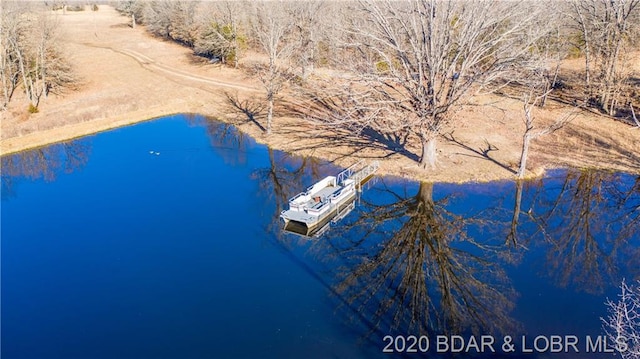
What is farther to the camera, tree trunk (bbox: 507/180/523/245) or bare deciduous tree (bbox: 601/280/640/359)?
tree trunk (bbox: 507/180/523/245)

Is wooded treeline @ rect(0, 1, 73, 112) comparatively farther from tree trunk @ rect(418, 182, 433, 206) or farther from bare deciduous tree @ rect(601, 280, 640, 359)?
bare deciduous tree @ rect(601, 280, 640, 359)

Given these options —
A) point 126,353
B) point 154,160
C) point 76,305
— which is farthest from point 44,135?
point 126,353

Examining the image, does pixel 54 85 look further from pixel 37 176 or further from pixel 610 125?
pixel 610 125

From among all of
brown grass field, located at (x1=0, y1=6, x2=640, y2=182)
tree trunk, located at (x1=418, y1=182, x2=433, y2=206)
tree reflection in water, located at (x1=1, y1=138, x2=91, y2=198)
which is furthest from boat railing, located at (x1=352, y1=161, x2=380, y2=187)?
tree reflection in water, located at (x1=1, y1=138, x2=91, y2=198)

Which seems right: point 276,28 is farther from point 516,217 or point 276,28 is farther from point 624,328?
point 624,328

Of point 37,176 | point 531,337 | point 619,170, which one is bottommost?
point 37,176

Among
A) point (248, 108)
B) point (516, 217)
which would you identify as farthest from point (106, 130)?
point (516, 217)

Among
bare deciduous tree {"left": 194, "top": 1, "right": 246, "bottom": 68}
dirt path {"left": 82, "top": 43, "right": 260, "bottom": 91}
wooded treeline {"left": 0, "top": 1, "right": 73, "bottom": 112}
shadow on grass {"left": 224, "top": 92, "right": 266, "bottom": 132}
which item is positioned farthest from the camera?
bare deciduous tree {"left": 194, "top": 1, "right": 246, "bottom": 68}

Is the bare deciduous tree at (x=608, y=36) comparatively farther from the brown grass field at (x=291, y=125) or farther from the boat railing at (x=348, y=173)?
the boat railing at (x=348, y=173)
